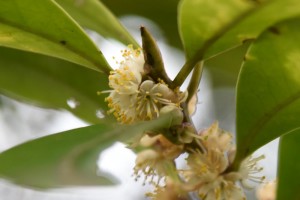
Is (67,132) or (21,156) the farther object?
(67,132)

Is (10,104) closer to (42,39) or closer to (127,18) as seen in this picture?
(127,18)

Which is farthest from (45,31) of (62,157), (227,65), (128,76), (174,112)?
(227,65)

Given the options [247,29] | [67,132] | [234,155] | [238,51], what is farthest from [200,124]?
[67,132]

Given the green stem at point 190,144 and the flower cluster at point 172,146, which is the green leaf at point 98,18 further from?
the green stem at point 190,144

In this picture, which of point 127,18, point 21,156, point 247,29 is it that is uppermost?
point 127,18

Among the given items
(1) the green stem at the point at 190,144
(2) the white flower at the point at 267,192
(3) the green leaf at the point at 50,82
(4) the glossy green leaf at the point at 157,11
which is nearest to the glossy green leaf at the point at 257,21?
(1) the green stem at the point at 190,144

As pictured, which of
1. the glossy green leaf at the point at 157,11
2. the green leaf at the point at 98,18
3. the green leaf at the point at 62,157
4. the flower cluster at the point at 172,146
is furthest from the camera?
the glossy green leaf at the point at 157,11
